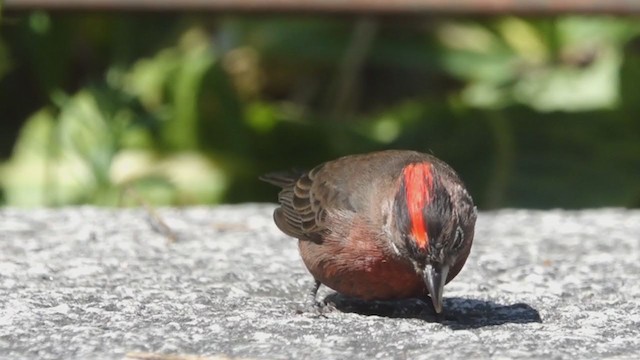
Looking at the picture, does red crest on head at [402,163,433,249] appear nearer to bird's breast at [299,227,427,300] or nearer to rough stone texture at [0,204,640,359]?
bird's breast at [299,227,427,300]

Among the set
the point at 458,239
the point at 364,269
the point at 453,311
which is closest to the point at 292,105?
the point at 453,311

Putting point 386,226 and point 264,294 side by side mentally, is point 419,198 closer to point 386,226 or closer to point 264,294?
point 386,226

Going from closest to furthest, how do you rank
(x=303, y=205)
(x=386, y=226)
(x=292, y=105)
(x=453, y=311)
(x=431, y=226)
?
(x=431, y=226), (x=386, y=226), (x=453, y=311), (x=303, y=205), (x=292, y=105)

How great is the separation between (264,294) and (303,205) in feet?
1.22

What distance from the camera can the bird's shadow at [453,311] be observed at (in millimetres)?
4031

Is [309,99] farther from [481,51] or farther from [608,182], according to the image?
[608,182]

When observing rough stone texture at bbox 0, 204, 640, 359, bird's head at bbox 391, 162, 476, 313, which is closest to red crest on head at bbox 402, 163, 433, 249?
bird's head at bbox 391, 162, 476, 313

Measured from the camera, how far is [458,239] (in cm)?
382

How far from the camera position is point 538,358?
3441 mm

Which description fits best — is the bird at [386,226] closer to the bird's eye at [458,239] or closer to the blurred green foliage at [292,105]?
the bird's eye at [458,239]

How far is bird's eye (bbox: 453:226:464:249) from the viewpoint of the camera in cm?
381

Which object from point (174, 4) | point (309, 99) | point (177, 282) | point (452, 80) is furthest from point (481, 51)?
point (177, 282)

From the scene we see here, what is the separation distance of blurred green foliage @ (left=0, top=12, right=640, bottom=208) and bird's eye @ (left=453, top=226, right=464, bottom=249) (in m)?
3.07

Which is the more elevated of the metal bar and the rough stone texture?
the metal bar
